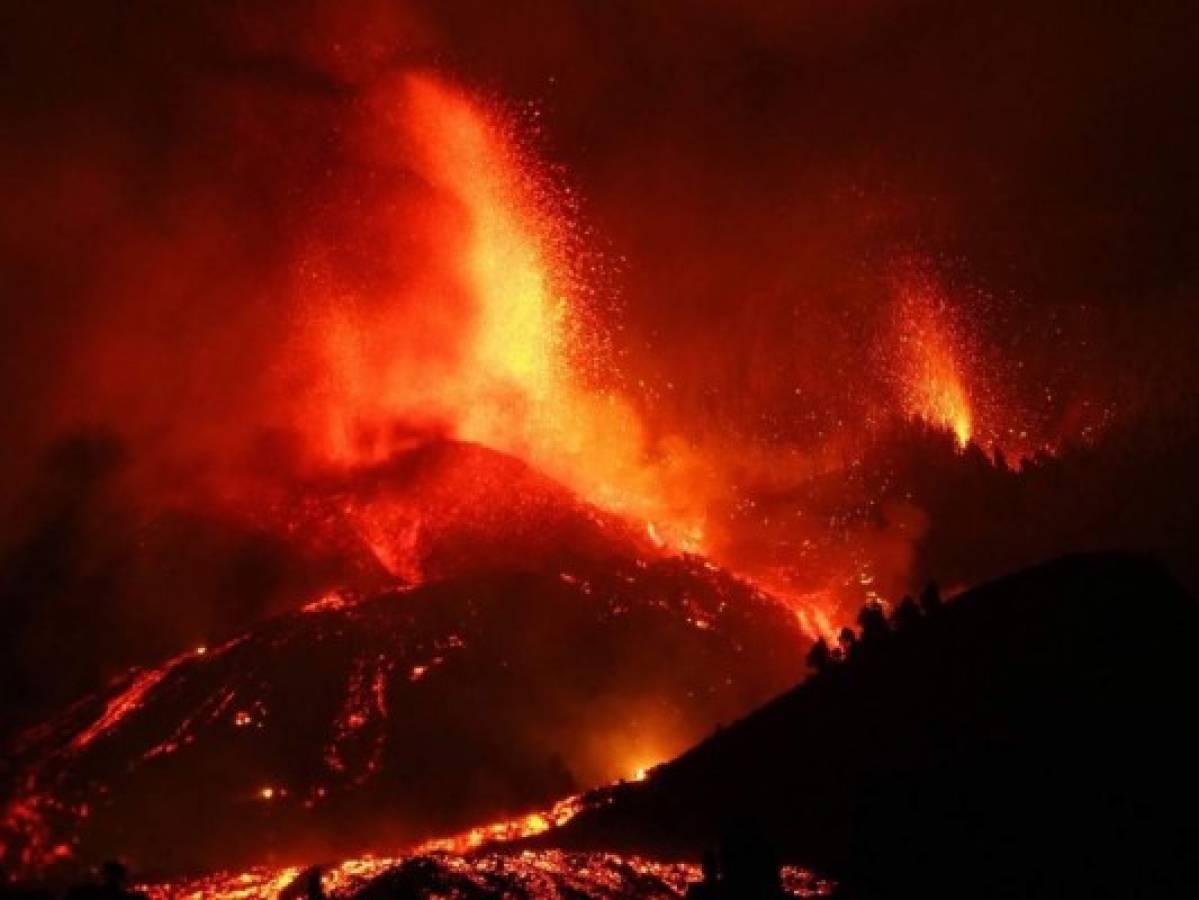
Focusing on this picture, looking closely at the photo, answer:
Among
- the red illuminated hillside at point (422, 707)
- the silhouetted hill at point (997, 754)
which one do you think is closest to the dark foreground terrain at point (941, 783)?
the silhouetted hill at point (997, 754)

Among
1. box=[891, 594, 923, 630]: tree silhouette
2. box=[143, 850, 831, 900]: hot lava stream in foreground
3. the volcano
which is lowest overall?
box=[143, 850, 831, 900]: hot lava stream in foreground

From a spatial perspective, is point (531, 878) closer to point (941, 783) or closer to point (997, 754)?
point (941, 783)

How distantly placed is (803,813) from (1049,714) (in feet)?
51.3

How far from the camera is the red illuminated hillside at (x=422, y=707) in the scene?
11825cm

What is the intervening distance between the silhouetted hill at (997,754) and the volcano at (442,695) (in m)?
42.2

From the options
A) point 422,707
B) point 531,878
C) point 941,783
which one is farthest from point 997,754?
point 422,707

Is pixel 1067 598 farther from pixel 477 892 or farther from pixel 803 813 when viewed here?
pixel 477 892

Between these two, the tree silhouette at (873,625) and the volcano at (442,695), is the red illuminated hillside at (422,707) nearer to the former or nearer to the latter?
the volcano at (442,695)

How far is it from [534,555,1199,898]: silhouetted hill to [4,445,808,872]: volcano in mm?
42219

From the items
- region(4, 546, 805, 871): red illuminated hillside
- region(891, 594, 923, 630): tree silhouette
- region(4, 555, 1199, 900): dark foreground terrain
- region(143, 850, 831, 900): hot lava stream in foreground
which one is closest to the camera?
region(4, 555, 1199, 900): dark foreground terrain

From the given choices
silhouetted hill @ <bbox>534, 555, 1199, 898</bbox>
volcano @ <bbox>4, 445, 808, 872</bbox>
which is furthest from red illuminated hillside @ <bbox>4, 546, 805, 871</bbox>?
silhouetted hill @ <bbox>534, 555, 1199, 898</bbox>

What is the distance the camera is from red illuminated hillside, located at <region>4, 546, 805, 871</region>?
388 ft

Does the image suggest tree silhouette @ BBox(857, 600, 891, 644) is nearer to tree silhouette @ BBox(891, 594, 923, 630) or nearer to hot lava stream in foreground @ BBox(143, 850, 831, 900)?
tree silhouette @ BBox(891, 594, 923, 630)

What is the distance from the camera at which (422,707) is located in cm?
14312
